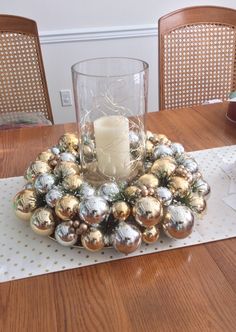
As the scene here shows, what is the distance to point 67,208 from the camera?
0.57 meters

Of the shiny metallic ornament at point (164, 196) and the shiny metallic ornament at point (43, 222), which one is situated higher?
the shiny metallic ornament at point (164, 196)

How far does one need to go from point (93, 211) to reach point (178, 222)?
14cm

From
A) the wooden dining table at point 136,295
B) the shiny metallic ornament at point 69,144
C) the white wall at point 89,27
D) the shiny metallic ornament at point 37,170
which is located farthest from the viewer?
the white wall at point 89,27

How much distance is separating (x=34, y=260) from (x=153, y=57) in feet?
5.77

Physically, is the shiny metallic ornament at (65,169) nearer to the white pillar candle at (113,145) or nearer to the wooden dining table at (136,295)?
the white pillar candle at (113,145)

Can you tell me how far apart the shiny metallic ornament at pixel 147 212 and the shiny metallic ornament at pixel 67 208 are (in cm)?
10

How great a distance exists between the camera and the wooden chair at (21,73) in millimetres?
1245

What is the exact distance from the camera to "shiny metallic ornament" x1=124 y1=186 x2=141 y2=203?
59cm

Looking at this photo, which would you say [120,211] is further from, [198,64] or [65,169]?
[198,64]

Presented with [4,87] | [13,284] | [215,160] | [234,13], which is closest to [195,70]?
[234,13]

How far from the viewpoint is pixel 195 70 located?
1356 millimetres

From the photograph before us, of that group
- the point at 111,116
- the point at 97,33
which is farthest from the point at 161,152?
the point at 97,33

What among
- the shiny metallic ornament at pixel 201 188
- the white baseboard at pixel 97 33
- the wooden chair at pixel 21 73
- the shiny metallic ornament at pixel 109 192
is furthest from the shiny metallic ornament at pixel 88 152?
the white baseboard at pixel 97 33

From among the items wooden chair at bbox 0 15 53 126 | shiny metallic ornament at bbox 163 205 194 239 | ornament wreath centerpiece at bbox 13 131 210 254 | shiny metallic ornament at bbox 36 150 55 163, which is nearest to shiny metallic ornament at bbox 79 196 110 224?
ornament wreath centerpiece at bbox 13 131 210 254
